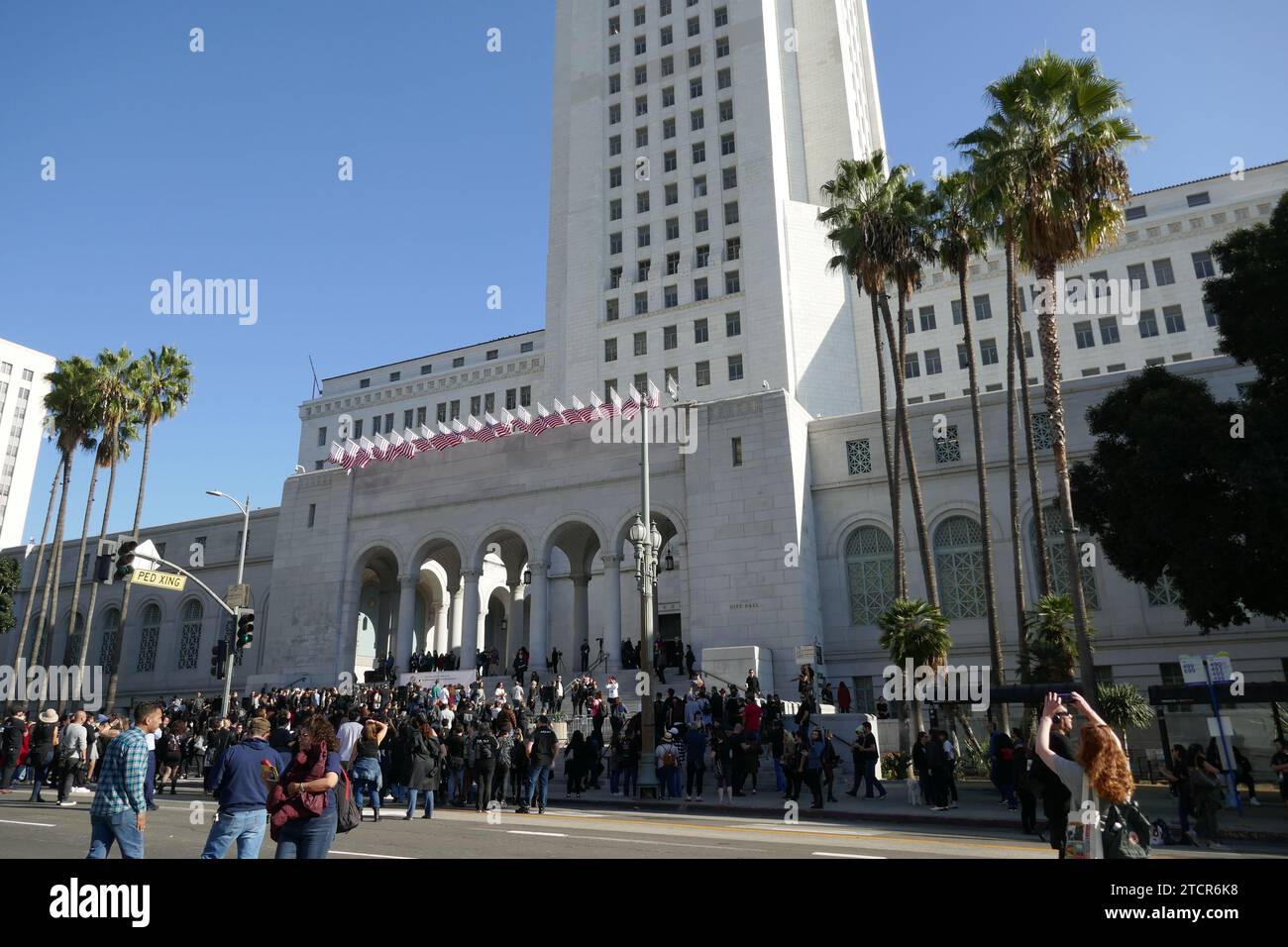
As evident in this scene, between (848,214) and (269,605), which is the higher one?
(848,214)

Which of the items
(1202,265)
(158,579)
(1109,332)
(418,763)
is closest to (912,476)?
(418,763)

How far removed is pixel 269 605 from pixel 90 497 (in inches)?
474

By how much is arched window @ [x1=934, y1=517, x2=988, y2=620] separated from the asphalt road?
664 inches

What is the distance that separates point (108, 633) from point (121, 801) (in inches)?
1918

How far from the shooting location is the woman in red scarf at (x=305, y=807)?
266 inches

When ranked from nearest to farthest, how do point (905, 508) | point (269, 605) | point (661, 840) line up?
Result: 1. point (661, 840)
2. point (905, 508)
3. point (269, 605)

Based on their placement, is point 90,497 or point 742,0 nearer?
point 90,497

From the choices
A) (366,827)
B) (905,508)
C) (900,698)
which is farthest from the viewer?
(905,508)

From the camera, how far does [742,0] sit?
55281mm

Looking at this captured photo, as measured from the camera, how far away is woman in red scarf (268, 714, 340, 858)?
6758mm

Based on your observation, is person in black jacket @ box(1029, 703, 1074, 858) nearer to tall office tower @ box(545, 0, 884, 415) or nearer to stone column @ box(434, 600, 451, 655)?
tall office tower @ box(545, 0, 884, 415)

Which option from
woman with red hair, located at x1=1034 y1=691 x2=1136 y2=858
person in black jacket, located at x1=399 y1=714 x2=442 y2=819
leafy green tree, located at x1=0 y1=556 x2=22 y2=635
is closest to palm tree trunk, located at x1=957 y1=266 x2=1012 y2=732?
person in black jacket, located at x1=399 y1=714 x2=442 y2=819
